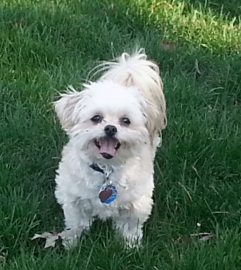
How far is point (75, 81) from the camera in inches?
161

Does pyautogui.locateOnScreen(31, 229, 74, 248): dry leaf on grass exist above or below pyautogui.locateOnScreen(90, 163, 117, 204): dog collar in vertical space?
below

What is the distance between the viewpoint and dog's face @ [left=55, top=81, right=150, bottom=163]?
2.59m

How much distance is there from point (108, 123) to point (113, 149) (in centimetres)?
12

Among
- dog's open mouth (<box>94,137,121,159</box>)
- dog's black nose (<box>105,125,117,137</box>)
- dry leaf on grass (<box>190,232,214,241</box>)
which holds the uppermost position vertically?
dog's black nose (<box>105,125,117,137</box>)

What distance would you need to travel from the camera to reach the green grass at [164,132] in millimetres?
2648

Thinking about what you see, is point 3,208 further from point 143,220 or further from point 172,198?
point 172,198

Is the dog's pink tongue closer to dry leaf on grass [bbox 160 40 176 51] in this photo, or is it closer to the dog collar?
the dog collar

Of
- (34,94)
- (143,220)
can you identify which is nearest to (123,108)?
(143,220)

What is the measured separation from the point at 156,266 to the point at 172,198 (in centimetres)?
64

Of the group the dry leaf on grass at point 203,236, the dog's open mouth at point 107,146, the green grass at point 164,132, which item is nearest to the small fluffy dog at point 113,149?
the dog's open mouth at point 107,146

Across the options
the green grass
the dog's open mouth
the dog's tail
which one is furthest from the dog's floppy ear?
the green grass

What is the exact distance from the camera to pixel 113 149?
2.62 metres

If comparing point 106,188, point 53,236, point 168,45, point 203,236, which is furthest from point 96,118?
point 168,45

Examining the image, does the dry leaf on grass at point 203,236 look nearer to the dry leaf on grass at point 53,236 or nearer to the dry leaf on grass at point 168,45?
the dry leaf on grass at point 53,236
